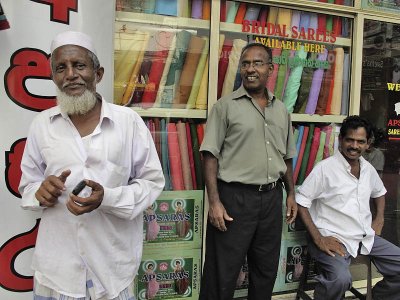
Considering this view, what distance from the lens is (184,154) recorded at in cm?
313

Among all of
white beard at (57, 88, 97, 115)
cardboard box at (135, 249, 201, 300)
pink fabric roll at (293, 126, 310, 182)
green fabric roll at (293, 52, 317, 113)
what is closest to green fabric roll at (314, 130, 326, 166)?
pink fabric roll at (293, 126, 310, 182)

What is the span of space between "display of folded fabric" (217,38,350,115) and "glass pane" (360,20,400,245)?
0.24m

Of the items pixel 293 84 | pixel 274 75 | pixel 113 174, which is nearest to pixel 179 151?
pixel 274 75

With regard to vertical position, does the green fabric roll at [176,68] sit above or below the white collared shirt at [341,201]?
above

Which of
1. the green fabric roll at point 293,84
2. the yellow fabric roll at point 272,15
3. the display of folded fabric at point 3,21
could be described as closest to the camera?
the display of folded fabric at point 3,21

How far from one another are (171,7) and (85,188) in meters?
1.86

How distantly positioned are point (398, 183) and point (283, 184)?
171 centimetres

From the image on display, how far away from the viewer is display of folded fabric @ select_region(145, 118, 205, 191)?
10.1 ft

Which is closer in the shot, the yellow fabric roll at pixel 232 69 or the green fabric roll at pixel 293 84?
the yellow fabric roll at pixel 232 69

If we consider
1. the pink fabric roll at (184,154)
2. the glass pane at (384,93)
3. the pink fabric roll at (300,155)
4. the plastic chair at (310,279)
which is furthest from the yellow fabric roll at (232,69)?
the plastic chair at (310,279)

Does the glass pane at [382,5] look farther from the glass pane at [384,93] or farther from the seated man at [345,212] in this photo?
the seated man at [345,212]

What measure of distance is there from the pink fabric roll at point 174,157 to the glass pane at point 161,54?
20 cm

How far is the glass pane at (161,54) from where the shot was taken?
9.72ft

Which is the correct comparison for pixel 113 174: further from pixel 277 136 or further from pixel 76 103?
pixel 277 136
